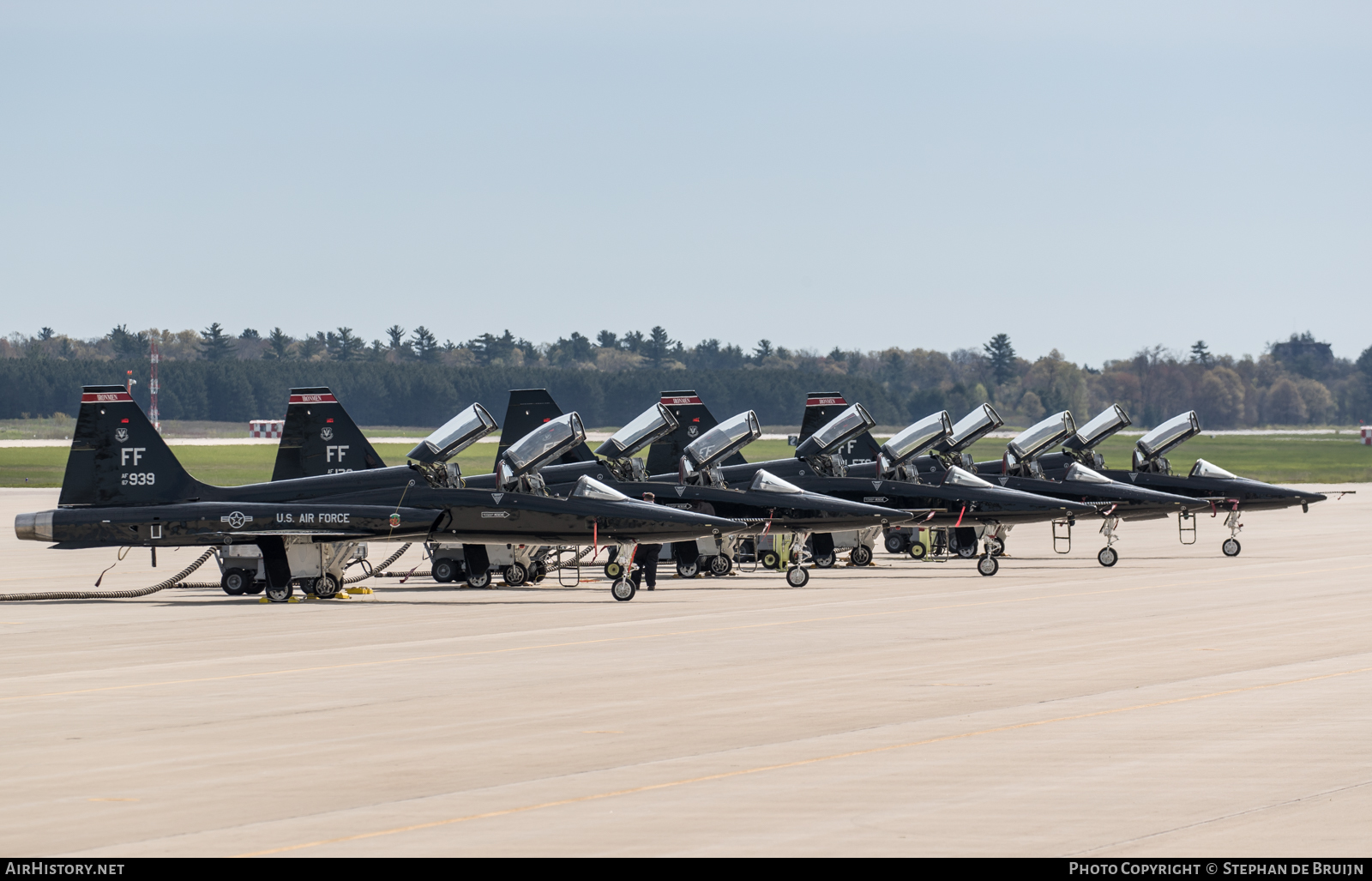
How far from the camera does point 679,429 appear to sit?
39.0 meters

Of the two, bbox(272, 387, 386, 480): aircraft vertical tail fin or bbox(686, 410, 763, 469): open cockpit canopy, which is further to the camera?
bbox(686, 410, 763, 469): open cockpit canopy

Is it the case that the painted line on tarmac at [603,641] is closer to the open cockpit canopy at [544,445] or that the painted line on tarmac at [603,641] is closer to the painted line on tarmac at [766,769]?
the open cockpit canopy at [544,445]

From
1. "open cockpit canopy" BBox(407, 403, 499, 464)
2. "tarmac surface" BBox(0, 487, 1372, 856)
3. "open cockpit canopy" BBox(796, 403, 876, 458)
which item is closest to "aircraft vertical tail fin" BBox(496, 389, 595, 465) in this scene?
"open cockpit canopy" BBox(796, 403, 876, 458)

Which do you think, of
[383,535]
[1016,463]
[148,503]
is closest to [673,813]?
[383,535]

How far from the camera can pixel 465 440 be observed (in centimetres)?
2988

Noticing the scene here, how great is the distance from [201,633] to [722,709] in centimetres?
1018

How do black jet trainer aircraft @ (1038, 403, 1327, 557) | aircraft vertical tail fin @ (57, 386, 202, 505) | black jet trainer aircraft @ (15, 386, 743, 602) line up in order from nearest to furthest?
1. black jet trainer aircraft @ (15, 386, 743, 602)
2. aircraft vertical tail fin @ (57, 386, 202, 505)
3. black jet trainer aircraft @ (1038, 403, 1327, 557)

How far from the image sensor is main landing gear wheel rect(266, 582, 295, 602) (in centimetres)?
2800

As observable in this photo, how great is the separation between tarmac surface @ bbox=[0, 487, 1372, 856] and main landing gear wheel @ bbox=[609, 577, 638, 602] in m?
1.51

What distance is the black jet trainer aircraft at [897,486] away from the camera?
35.5m

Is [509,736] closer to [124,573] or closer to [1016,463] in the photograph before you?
[124,573]

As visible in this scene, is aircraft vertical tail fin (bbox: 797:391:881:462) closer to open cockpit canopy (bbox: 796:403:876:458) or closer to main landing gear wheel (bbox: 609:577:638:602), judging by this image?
open cockpit canopy (bbox: 796:403:876:458)

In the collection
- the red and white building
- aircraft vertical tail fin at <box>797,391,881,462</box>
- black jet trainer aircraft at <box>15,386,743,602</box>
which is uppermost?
the red and white building
